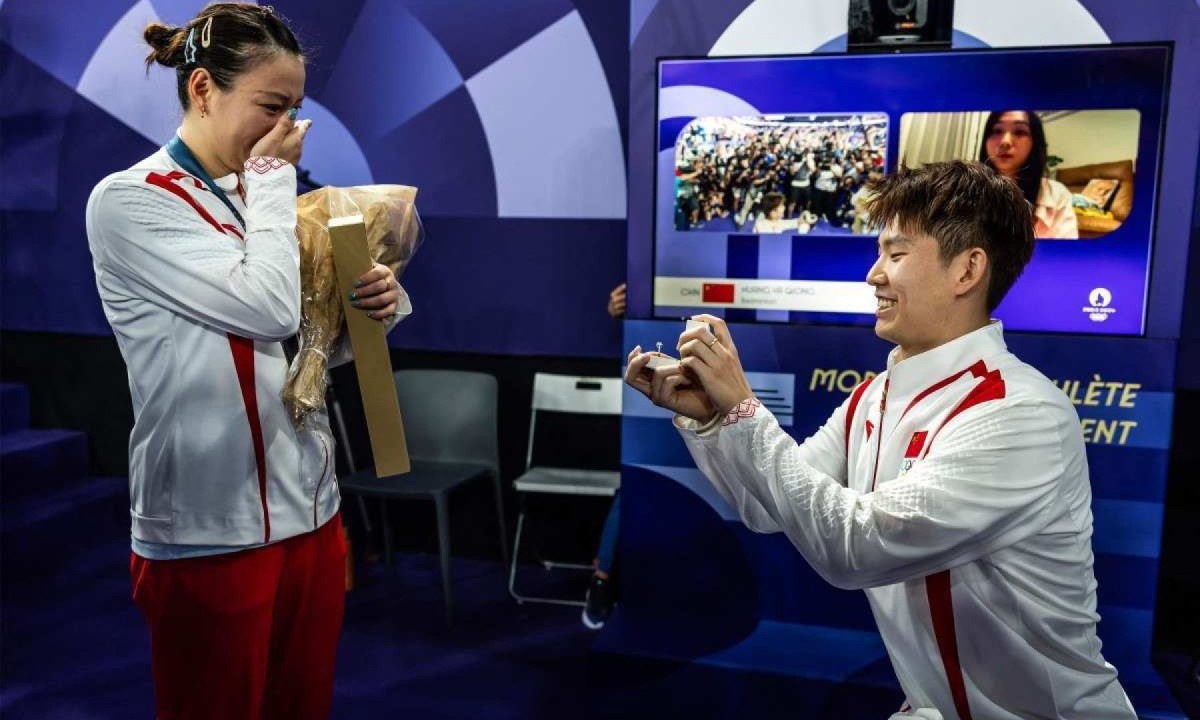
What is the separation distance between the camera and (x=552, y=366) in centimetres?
443

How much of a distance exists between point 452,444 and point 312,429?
250 centimetres

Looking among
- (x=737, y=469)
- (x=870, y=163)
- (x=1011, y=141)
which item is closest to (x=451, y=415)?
(x=870, y=163)

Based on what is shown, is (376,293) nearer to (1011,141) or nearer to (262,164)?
(262,164)

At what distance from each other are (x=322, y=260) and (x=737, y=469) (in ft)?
2.99

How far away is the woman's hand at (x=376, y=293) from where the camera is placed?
168cm

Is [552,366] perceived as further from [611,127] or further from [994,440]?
[994,440]

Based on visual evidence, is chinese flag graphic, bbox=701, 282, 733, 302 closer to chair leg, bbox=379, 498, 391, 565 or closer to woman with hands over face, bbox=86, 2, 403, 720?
woman with hands over face, bbox=86, 2, 403, 720

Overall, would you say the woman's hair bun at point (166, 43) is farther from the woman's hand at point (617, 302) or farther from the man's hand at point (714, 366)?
the woman's hand at point (617, 302)

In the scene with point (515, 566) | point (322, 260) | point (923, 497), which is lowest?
point (515, 566)

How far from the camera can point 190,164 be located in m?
1.64

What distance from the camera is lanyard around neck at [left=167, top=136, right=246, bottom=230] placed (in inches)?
64.3

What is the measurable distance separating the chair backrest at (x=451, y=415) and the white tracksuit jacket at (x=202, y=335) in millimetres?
2495

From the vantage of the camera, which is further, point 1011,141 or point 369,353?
point 1011,141

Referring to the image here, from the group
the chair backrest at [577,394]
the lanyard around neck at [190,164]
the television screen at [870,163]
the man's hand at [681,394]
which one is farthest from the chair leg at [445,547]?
the man's hand at [681,394]
